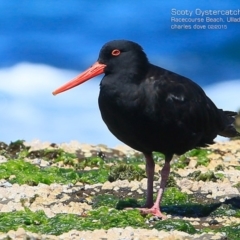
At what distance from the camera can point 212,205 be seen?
9180 millimetres

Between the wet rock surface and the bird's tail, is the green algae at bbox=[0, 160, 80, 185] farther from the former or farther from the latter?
the bird's tail

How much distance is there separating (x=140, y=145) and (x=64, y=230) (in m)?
1.68

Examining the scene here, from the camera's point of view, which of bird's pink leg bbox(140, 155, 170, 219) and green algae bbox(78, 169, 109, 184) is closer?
bird's pink leg bbox(140, 155, 170, 219)

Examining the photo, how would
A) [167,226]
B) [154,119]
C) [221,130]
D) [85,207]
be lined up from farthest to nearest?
[221,130], [85,207], [154,119], [167,226]

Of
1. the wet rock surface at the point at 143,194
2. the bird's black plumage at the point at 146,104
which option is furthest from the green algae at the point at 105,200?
the bird's black plumage at the point at 146,104

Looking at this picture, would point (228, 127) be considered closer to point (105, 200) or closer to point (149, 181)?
point (149, 181)

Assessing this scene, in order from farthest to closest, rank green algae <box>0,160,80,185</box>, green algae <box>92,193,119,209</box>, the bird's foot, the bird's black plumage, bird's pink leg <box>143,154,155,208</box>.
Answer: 1. green algae <box>0,160,80,185</box>
2. green algae <box>92,193,119,209</box>
3. bird's pink leg <box>143,154,155,208</box>
4. the bird's foot
5. the bird's black plumage

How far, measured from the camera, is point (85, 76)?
355 inches

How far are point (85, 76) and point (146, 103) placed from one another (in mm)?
1033

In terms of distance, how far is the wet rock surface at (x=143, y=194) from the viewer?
7332 mm

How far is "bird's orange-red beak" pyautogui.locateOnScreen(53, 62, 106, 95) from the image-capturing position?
8.79m

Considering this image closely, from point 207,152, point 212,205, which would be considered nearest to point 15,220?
point 212,205

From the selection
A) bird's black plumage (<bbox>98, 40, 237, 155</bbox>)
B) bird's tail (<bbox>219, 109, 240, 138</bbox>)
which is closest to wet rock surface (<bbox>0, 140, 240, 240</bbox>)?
bird's tail (<bbox>219, 109, 240, 138</bbox>)

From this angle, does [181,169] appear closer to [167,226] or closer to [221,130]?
[221,130]
